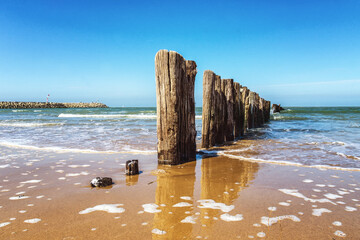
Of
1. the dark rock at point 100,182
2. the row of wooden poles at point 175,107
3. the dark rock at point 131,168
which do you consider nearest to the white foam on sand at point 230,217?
the dark rock at point 100,182

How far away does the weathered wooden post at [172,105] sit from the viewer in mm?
4730

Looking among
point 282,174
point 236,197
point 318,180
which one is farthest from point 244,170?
point 236,197

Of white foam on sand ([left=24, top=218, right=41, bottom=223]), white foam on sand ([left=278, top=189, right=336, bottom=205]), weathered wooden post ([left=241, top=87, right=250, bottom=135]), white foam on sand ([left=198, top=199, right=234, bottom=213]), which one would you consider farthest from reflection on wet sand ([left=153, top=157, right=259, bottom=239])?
weathered wooden post ([left=241, top=87, right=250, bottom=135])

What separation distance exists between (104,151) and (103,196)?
3.66 m

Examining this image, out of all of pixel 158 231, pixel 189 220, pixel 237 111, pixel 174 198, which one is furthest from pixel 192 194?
pixel 237 111

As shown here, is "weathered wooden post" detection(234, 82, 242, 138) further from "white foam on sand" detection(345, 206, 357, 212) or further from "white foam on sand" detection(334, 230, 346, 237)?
"white foam on sand" detection(334, 230, 346, 237)

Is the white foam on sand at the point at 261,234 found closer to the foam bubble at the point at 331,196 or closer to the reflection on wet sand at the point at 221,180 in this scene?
the reflection on wet sand at the point at 221,180

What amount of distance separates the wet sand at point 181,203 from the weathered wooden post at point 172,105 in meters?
0.40

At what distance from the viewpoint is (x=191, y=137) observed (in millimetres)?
5305

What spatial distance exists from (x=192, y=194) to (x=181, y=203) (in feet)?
1.17

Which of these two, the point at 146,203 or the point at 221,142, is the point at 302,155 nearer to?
the point at 221,142

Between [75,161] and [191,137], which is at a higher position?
[191,137]

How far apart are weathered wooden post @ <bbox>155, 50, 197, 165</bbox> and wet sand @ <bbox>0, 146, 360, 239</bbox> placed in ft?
1.30


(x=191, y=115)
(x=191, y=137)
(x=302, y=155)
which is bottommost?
(x=302, y=155)
